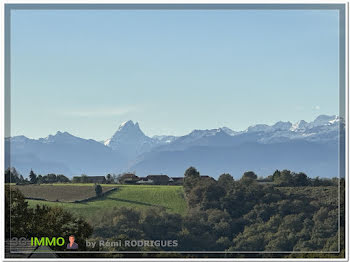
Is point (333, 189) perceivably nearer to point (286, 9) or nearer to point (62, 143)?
point (286, 9)

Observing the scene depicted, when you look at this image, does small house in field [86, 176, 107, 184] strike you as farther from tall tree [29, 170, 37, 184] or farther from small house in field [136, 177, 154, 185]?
tall tree [29, 170, 37, 184]

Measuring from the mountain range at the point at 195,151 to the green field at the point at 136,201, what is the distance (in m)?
0.41

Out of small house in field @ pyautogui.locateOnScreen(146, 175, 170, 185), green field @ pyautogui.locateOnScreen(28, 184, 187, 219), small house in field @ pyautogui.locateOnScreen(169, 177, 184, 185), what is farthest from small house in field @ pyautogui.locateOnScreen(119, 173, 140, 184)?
small house in field @ pyautogui.locateOnScreen(169, 177, 184, 185)

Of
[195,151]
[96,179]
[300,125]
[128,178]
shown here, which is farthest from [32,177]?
[300,125]

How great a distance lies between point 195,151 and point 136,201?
5.70ft

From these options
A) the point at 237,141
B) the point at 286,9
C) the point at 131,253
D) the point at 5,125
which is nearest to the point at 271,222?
the point at 237,141

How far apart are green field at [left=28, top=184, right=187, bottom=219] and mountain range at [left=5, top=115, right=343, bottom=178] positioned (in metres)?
0.41

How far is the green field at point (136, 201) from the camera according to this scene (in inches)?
650

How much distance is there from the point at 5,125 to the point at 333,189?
23.7ft

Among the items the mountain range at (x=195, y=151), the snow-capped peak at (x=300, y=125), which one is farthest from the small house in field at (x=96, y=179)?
the snow-capped peak at (x=300, y=125)

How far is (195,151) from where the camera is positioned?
651 inches

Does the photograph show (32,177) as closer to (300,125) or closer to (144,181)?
(144,181)

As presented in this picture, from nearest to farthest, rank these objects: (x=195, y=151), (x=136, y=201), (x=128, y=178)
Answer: (x=195, y=151), (x=136, y=201), (x=128, y=178)

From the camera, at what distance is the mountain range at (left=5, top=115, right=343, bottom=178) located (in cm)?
1644
